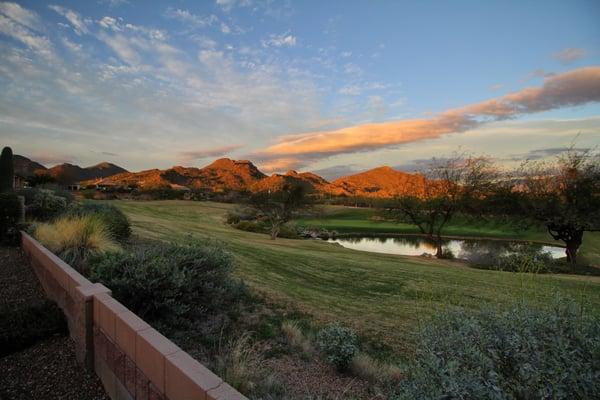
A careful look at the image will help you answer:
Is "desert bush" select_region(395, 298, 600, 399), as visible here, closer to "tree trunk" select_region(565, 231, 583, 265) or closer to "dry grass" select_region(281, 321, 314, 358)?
"dry grass" select_region(281, 321, 314, 358)

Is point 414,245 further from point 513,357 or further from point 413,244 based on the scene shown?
point 513,357

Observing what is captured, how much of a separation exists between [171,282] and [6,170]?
17.9 meters

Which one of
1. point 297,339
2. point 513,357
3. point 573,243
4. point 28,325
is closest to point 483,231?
point 573,243

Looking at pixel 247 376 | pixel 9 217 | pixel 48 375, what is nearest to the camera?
pixel 247 376

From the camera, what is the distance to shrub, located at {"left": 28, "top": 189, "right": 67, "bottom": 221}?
→ 14.5m

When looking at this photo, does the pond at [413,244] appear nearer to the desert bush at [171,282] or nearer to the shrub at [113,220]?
the shrub at [113,220]

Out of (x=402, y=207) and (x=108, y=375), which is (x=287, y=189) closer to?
(x=402, y=207)

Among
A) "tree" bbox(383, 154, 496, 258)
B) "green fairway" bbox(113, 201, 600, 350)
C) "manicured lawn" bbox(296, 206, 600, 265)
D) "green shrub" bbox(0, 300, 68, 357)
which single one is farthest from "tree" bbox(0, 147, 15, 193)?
"tree" bbox(383, 154, 496, 258)

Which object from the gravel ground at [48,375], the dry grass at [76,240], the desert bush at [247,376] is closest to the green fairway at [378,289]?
the desert bush at [247,376]

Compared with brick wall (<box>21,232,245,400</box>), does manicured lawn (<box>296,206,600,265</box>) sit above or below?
below

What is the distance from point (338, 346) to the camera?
570cm

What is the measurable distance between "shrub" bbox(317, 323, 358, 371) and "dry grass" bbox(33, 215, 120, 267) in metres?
6.14

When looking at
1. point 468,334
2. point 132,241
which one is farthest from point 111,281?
point 132,241

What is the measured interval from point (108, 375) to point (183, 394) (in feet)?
6.77
